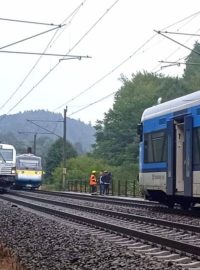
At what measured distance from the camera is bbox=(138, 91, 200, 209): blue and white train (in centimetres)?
1989

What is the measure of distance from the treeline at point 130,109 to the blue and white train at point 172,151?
5521 cm

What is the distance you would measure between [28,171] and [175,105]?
34.8 metres

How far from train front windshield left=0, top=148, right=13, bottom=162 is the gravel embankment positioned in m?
28.4

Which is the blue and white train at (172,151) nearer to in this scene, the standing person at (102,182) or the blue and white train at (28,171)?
the standing person at (102,182)

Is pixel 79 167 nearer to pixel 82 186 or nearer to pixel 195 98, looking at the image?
pixel 82 186

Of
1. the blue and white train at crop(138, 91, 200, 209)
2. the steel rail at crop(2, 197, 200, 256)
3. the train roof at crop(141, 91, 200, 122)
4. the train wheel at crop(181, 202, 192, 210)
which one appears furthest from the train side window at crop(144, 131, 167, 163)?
the steel rail at crop(2, 197, 200, 256)

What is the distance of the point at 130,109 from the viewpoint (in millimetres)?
94562

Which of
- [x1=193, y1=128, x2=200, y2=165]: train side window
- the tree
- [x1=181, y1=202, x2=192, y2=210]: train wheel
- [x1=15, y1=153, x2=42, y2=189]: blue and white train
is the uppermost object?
the tree

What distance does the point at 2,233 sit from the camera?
15617 mm

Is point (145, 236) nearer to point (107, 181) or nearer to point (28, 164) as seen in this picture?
point (107, 181)

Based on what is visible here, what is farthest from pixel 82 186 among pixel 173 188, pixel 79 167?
pixel 173 188

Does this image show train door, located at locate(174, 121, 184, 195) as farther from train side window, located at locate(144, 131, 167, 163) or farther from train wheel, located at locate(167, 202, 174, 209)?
train wheel, located at locate(167, 202, 174, 209)

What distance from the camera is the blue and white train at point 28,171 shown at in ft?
181

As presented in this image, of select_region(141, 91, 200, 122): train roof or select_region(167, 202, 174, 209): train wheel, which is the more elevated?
select_region(141, 91, 200, 122): train roof
